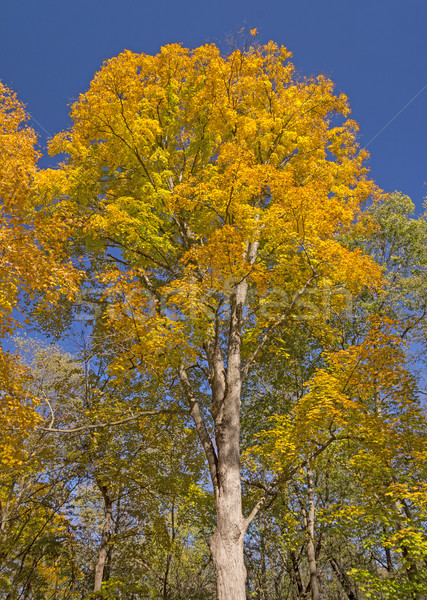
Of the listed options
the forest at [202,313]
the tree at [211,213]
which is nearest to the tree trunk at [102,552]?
the forest at [202,313]

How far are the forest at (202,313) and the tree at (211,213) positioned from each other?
4 cm

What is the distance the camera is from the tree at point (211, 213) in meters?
5.85

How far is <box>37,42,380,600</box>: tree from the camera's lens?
19.2 ft

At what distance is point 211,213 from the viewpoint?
7297 mm

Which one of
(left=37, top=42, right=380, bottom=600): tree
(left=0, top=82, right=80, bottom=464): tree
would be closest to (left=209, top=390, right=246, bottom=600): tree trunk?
(left=37, top=42, right=380, bottom=600): tree

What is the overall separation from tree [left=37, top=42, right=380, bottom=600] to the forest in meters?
0.04

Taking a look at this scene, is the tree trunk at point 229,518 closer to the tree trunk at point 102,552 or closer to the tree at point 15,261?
the tree at point 15,261

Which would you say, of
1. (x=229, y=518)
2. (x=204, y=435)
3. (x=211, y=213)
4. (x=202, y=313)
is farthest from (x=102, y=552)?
(x=211, y=213)

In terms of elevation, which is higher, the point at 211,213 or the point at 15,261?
the point at 211,213

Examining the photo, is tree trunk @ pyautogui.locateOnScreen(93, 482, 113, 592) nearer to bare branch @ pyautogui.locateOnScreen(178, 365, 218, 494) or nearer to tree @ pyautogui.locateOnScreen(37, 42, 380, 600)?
tree @ pyautogui.locateOnScreen(37, 42, 380, 600)

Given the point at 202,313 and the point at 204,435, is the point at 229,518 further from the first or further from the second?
the point at 202,313

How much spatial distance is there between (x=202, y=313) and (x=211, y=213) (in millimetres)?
2397

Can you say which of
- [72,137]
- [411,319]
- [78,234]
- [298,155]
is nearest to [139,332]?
[78,234]

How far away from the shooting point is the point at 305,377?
10.6 metres
